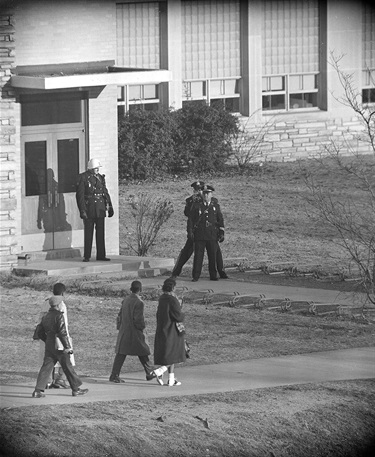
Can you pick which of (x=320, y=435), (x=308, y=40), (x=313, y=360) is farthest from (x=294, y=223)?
(x=320, y=435)

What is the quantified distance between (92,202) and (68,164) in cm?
132

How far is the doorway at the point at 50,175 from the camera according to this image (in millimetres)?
20484

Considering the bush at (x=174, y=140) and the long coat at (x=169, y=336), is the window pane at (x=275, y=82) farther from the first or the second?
the long coat at (x=169, y=336)

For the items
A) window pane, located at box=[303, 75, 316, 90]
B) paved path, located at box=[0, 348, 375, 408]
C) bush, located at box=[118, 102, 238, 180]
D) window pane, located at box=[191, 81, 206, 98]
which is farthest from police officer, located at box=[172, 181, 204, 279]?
window pane, located at box=[303, 75, 316, 90]

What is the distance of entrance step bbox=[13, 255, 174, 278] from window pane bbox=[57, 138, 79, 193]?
3.92ft

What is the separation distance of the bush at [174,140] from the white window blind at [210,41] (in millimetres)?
1207

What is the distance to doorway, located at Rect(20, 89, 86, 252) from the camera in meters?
20.5

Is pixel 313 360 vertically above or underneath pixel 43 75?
underneath

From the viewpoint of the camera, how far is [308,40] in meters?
33.3

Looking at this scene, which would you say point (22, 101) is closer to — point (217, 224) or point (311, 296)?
point (217, 224)

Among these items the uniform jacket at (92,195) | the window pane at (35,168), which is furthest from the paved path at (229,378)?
the window pane at (35,168)

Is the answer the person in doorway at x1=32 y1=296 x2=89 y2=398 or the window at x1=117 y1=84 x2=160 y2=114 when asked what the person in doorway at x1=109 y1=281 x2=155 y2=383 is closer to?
the person in doorway at x1=32 y1=296 x2=89 y2=398

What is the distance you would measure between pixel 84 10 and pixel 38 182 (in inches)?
108

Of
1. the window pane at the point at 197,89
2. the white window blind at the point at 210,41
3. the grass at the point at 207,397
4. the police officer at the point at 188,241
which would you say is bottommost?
the grass at the point at 207,397
